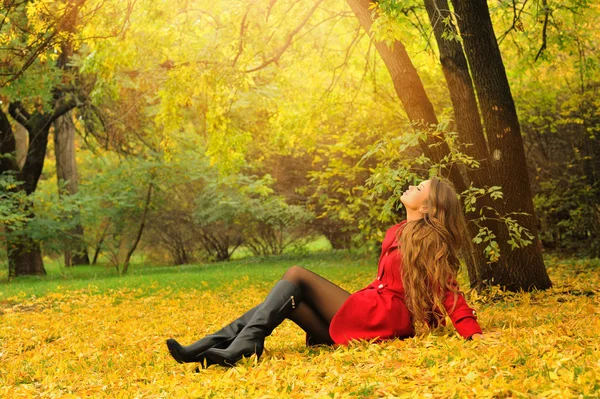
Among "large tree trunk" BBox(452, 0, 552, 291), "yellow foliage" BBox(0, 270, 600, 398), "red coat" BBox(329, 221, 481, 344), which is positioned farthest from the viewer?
"large tree trunk" BBox(452, 0, 552, 291)

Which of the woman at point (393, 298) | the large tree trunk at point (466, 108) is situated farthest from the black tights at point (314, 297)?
the large tree trunk at point (466, 108)

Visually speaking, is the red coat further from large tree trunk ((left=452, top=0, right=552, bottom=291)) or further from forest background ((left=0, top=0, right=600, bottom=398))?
large tree trunk ((left=452, top=0, right=552, bottom=291))

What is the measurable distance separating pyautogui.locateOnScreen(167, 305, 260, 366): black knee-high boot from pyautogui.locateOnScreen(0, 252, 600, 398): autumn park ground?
107mm

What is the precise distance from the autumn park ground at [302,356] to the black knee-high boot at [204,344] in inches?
4.2

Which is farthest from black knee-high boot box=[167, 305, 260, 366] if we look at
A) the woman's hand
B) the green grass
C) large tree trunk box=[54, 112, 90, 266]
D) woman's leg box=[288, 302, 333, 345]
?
large tree trunk box=[54, 112, 90, 266]

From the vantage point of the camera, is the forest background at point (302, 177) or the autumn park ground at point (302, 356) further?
the forest background at point (302, 177)

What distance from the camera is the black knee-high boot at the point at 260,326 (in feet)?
13.2

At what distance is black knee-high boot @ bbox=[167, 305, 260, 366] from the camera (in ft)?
13.3

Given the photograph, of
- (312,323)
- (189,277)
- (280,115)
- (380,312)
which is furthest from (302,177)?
(380,312)

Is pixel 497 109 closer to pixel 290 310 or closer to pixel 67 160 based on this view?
pixel 290 310

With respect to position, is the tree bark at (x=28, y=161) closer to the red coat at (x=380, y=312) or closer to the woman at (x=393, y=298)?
the woman at (x=393, y=298)

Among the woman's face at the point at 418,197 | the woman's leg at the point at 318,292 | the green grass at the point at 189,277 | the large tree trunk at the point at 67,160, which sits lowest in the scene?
the green grass at the point at 189,277

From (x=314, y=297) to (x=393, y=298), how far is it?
1.78ft

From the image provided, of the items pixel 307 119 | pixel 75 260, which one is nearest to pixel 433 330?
pixel 307 119
